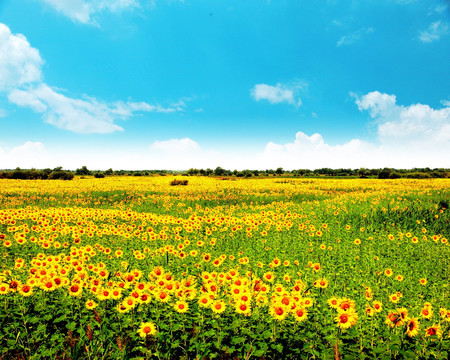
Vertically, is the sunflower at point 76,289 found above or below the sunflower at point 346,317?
above

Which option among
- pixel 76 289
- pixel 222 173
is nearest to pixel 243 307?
pixel 76 289

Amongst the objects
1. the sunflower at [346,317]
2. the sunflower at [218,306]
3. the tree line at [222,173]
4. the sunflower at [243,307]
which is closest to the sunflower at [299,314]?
the sunflower at [346,317]

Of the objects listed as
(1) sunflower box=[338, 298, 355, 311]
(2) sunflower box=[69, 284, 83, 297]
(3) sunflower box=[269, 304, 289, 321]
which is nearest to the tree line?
(2) sunflower box=[69, 284, 83, 297]

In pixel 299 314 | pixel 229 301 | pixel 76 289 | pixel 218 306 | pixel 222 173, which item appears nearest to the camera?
pixel 299 314

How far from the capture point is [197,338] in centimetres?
305

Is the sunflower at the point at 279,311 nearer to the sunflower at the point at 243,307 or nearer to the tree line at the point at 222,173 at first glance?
the sunflower at the point at 243,307

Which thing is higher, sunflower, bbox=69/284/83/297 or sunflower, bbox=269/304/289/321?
sunflower, bbox=69/284/83/297

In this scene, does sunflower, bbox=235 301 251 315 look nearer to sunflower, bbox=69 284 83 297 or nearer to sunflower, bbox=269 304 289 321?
sunflower, bbox=269 304 289 321

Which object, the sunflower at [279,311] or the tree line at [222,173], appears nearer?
the sunflower at [279,311]

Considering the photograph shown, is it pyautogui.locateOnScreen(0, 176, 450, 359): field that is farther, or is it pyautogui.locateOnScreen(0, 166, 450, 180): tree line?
pyautogui.locateOnScreen(0, 166, 450, 180): tree line

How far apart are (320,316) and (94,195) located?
1919 cm

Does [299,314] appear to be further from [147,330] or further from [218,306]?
[147,330]

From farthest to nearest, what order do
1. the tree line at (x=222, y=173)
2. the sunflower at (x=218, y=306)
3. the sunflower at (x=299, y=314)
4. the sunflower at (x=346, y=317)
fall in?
the tree line at (x=222, y=173)
the sunflower at (x=218, y=306)
the sunflower at (x=299, y=314)
the sunflower at (x=346, y=317)

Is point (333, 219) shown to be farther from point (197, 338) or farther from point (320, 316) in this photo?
point (197, 338)
